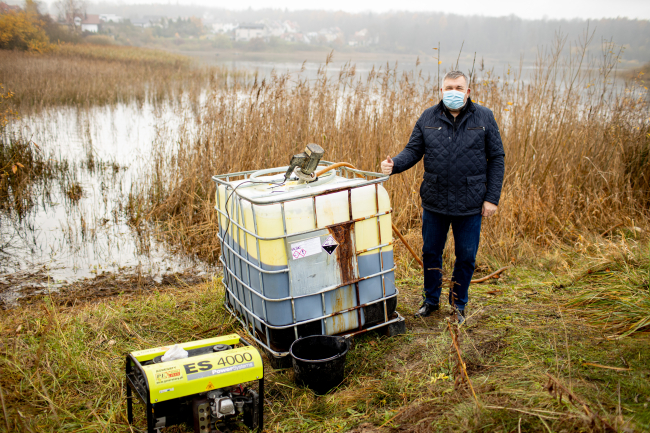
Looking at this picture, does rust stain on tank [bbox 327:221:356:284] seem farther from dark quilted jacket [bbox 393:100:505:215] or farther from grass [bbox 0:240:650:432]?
dark quilted jacket [bbox 393:100:505:215]

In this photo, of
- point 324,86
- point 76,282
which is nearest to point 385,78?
point 324,86

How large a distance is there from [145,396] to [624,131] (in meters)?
5.89


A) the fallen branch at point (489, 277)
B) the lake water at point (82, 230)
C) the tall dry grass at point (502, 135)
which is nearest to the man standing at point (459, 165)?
the fallen branch at point (489, 277)

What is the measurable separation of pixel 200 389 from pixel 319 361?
0.62 m

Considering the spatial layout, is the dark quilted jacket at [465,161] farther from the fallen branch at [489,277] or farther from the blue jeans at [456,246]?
the fallen branch at [489,277]

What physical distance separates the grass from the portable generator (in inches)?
6.8

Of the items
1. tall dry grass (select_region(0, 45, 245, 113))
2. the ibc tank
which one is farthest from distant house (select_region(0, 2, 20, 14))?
the ibc tank

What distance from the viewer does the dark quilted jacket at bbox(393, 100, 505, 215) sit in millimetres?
2756

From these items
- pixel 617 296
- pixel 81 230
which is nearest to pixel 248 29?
pixel 81 230

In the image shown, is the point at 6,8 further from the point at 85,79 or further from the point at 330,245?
the point at 330,245

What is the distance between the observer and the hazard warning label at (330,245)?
7.93ft

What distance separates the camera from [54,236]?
5352 mm

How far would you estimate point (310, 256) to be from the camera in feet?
7.85

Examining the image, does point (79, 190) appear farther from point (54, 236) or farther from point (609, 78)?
point (609, 78)
